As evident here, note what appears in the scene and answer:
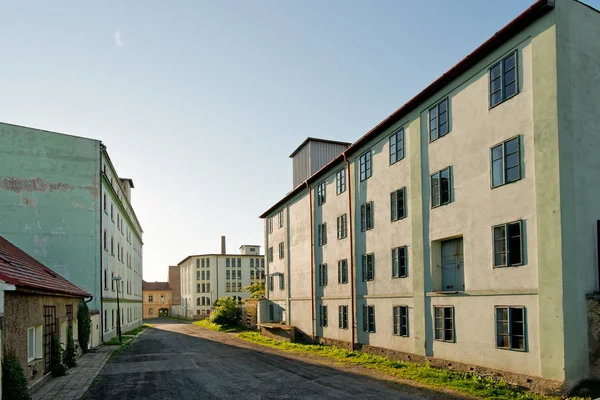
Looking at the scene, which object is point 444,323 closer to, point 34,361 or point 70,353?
point 34,361

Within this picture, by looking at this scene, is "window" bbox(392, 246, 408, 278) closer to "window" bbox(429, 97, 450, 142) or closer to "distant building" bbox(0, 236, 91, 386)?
"window" bbox(429, 97, 450, 142)

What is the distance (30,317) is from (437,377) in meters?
12.6

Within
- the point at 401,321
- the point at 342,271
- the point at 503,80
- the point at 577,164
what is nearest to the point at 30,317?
the point at 401,321

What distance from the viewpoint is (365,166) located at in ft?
76.1

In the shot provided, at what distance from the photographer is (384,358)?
65.5 ft

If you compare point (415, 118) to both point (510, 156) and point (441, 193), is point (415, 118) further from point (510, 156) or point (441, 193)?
point (510, 156)

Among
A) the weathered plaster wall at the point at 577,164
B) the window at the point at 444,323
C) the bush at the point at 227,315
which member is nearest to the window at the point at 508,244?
the weathered plaster wall at the point at 577,164

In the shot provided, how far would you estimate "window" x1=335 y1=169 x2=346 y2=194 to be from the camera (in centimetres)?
2570

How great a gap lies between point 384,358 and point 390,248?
457 centimetres

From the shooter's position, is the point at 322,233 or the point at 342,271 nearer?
the point at 342,271

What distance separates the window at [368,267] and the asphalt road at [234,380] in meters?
4.60

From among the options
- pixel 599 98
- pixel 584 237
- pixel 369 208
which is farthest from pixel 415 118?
pixel 584 237

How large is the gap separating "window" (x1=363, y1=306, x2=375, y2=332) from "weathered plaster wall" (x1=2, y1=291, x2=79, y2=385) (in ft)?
43.2

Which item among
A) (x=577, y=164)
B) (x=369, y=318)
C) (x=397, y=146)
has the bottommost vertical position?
(x=369, y=318)
